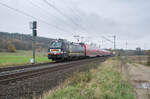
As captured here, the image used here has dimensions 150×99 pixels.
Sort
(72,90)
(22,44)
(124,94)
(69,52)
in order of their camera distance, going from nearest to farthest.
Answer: (72,90), (124,94), (69,52), (22,44)

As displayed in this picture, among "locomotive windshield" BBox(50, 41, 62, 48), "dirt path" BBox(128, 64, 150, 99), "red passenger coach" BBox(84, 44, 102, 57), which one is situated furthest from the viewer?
"red passenger coach" BBox(84, 44, 102, 57)

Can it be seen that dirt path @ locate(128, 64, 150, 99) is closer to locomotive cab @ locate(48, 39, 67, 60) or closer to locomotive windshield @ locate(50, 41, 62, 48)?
locomotive cab @ locate(48, 39, 67, 60)

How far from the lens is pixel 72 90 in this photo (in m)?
5.67

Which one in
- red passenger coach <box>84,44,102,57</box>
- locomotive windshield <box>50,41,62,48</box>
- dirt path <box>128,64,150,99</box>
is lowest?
dirt path <box>128,64,150,99</box>

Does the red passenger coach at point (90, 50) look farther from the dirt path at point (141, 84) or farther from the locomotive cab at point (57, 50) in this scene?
the dirt path at point (141, 84)

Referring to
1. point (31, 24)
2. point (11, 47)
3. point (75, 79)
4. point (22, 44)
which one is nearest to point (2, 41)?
point (11, 47)

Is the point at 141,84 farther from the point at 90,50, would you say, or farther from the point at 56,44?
the point at 90,50

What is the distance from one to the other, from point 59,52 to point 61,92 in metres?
12.5

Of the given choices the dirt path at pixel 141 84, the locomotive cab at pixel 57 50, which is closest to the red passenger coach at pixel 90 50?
→ the locomotive cab at pixel 57 50

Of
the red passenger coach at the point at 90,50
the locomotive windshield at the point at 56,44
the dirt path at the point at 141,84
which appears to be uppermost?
the locomotive windshield at the point at 56,44

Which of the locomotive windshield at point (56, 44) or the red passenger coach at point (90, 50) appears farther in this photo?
the red passenger coach at point (90, 50)

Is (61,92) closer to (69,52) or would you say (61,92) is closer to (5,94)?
(5,94)

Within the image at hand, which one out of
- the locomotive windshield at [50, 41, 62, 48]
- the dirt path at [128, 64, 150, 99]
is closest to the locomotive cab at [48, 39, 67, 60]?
the locomotive windshield at [50, 41, 62, 48]

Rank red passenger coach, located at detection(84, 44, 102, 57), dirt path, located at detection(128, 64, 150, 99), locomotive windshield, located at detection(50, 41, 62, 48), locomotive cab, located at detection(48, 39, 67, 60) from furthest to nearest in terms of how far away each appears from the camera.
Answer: red passenger coach, located at detection(84, 44, 102, 57) → locomotive windshield, located at detection(50, 41, 62, 48) → locomotive cab, located at detection(48, 39, 67, 60) → dirt path, located at detection(128, 64, 150, 99)
